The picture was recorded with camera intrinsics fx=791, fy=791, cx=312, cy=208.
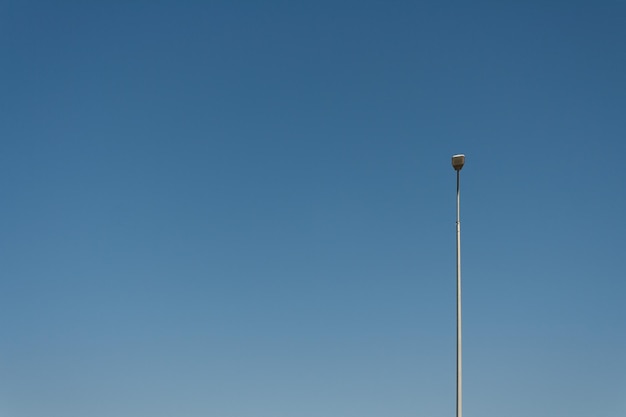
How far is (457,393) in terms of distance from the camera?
87.0 feet

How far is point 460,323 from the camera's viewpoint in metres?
27.6

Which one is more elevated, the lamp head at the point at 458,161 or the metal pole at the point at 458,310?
the lamp head at the point at 458,161

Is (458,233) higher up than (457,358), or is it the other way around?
(458,233)

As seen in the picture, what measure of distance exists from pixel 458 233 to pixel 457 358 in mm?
4998

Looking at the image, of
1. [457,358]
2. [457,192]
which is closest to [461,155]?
[457,192]

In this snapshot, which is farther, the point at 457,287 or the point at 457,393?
the point at 457,287

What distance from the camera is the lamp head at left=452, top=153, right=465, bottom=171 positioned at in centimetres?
2858

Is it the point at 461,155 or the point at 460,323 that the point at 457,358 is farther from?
the point at 461,155

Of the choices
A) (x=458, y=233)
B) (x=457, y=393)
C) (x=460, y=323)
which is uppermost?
(x=458, y=233)

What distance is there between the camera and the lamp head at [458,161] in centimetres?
2858

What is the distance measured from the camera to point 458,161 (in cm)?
2869

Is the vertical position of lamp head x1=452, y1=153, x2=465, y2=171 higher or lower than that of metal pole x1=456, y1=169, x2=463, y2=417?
higher

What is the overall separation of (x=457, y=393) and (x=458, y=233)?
6241 mm

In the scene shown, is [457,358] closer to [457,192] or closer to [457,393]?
[457,393]
